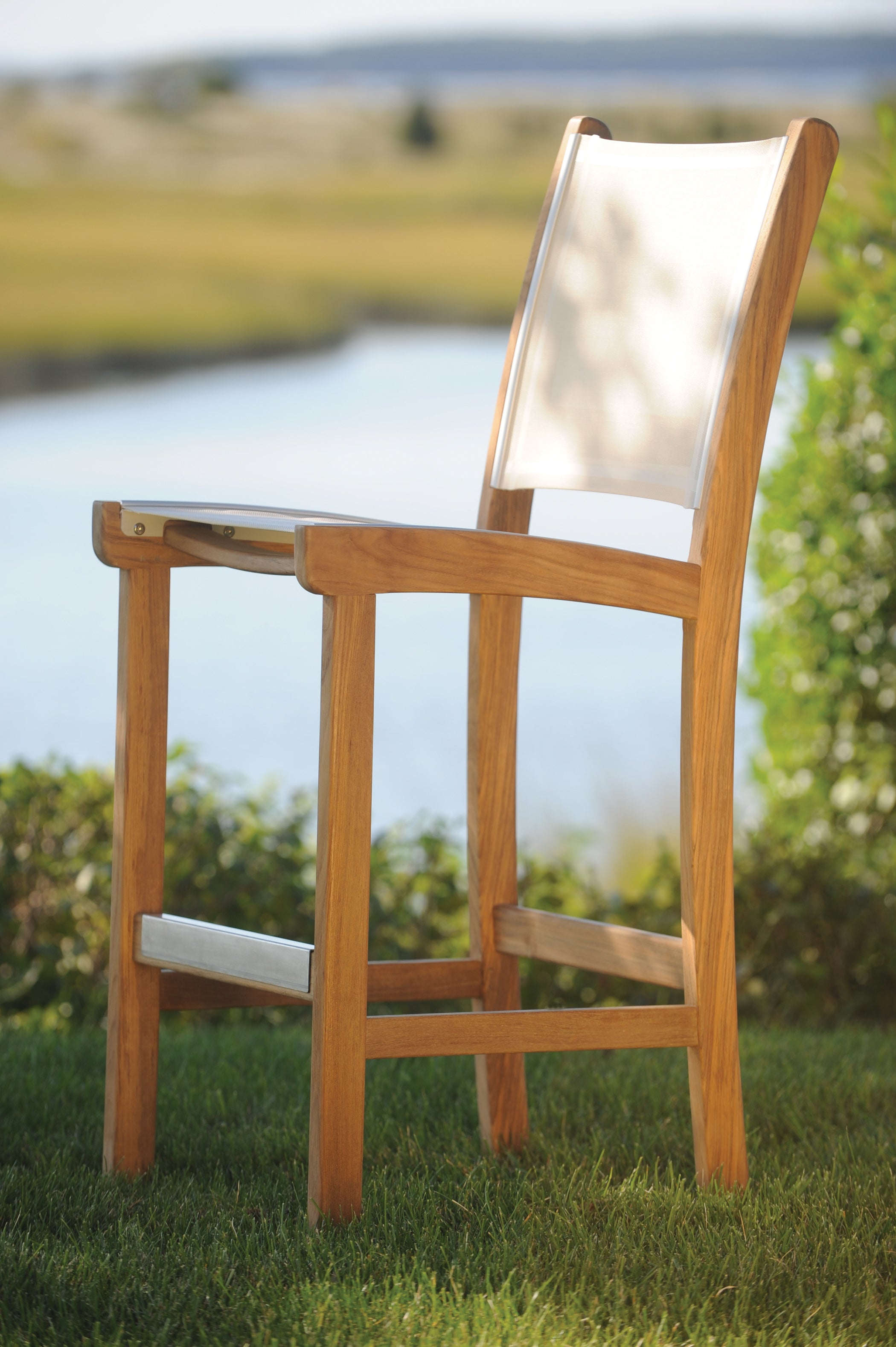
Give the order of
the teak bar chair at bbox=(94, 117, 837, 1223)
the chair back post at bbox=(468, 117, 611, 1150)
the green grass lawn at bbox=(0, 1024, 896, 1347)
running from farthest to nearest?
1. the chair back post at bbox=(468, 117, 611, 1150)
2. the teak bar chair at bbox=(94, 117, 837, 1223)
3. the green grass lawn at bbox=(0, 1024, 896, 1347)

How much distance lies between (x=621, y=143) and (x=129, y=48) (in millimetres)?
4088

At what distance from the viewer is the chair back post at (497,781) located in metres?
1.62

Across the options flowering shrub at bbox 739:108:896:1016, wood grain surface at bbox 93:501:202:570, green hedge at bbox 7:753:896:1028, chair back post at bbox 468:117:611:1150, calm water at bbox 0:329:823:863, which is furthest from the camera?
calm water at bbox 0:329:823:863

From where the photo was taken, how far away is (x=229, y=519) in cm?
133

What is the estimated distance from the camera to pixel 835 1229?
4.44 ft

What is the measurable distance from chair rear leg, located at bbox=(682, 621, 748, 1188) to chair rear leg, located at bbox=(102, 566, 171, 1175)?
0.53m

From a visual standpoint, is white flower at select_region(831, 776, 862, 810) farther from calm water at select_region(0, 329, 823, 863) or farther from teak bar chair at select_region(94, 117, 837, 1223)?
calm water at select_region(0, 329, 823, 863)

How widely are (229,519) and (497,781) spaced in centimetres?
48

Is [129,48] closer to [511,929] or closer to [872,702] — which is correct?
[872,702]

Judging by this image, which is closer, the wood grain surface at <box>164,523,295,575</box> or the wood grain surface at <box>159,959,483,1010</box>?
the wood grain surface at <box>164,523,295,575</box>

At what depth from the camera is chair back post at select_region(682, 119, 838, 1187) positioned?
1399mm

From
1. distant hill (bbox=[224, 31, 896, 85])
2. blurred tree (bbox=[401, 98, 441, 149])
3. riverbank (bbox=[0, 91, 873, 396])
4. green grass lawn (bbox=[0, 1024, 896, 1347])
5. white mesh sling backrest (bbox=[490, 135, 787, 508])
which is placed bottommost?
green grass lawn (bbox=[0, 1024, 896, 1347])

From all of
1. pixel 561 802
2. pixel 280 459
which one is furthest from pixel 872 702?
pixel 280 459

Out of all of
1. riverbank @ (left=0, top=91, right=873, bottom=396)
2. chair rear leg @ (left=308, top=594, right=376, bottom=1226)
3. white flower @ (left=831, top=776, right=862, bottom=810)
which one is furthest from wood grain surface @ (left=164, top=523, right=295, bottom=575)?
riverbank @ (left=0, top=91, right=873, bottom=396)
